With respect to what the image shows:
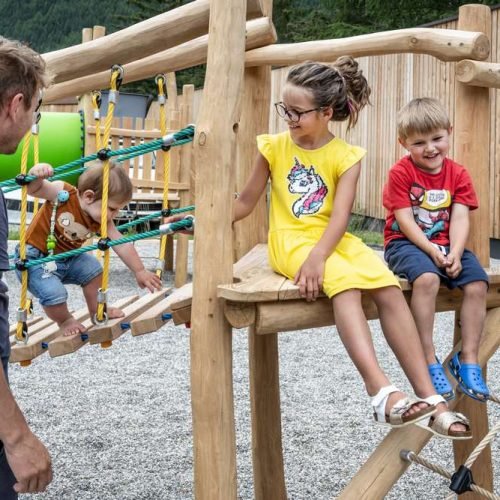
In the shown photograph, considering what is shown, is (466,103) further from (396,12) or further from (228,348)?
(396,12)

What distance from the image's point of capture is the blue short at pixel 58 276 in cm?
319

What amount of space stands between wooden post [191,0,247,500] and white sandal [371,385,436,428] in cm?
39

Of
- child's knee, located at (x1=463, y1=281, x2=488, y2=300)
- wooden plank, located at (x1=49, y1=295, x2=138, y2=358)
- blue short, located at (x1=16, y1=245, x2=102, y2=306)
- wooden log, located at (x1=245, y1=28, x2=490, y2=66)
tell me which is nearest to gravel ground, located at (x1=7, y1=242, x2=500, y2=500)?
blue short, located at (x1=16, y1=245, x2=102, y2=306)

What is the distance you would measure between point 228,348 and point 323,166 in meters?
0.62

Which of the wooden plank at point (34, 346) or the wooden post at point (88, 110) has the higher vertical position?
the wooden post at point (88, 110)

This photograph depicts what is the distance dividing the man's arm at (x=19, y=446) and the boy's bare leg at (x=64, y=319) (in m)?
1.08

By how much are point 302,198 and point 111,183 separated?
0.72m

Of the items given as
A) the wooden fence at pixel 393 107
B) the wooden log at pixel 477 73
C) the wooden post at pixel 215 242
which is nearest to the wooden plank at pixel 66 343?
the wooden post at pixel 215 242

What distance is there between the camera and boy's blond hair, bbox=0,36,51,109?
1.90 metres

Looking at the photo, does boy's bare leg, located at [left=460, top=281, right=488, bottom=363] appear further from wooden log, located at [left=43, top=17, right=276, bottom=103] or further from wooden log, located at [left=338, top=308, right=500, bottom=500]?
wooden log, located at [left=43, top=17, right=276, bottom=103]

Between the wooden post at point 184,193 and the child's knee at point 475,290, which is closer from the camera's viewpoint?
the child's knee at point 475,290

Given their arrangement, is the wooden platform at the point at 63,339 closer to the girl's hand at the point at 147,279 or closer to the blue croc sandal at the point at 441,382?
the girl's hand at the point at 147,279

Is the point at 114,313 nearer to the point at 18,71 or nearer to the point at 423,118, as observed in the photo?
the point at 423,118

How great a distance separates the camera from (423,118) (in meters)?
2.90
